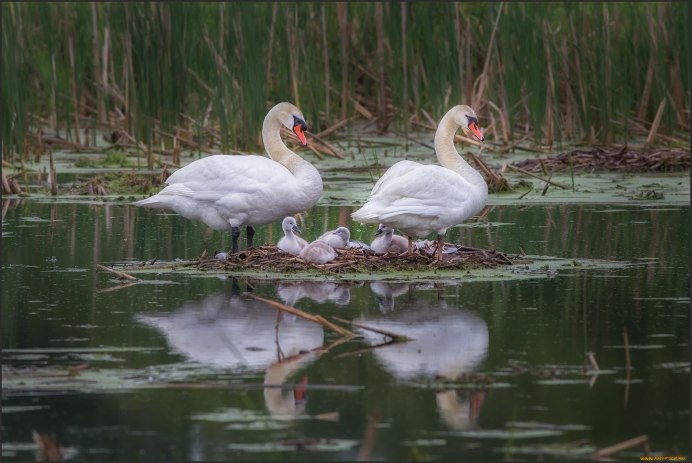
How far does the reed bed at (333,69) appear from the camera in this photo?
15.5 meters

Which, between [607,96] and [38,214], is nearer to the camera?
[38,214]

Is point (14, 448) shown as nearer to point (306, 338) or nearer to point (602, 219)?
point (306, 338)

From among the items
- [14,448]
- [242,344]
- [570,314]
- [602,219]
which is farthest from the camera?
[602,219]

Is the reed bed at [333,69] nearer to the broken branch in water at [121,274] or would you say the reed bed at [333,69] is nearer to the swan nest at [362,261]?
the swan nest at [362,261]

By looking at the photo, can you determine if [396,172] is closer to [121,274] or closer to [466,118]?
[466,118]

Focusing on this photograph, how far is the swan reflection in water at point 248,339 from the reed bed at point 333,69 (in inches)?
294

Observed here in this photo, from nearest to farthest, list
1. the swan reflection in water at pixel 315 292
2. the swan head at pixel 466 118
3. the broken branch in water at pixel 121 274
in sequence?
the swan reflection in water at pixel 315 292 → the broken branch in water at pixel 121 274 → the swan head at pixel 466 118

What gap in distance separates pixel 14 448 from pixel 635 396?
2.42 meters

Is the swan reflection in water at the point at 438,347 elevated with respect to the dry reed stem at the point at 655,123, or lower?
lower

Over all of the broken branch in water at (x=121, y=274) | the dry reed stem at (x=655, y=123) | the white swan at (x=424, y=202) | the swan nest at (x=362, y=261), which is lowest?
the broken branch in water at (x=121, y=274)

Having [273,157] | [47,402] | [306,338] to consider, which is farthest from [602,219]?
[47,402]

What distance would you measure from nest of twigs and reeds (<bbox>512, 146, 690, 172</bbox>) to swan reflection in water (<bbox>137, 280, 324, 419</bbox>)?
7983 mm

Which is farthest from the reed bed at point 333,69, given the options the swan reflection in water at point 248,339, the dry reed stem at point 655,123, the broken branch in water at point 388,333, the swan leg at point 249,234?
the broken branch in water at point 388,333

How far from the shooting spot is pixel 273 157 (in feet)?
32.9
